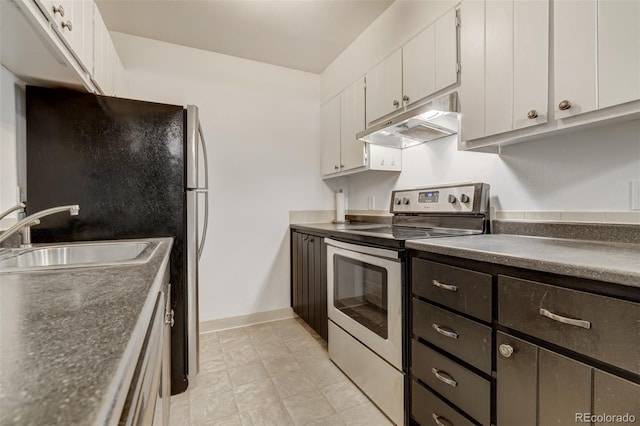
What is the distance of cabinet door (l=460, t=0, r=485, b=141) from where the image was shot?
1.42 metres

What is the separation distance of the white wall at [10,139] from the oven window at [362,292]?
1769mm

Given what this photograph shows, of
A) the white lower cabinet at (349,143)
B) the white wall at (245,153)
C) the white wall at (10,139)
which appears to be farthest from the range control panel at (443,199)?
the white wall at (10,139)

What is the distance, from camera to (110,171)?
1.66 meters

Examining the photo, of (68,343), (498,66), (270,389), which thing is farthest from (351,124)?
(68,343)

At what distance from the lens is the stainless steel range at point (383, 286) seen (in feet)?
4.71

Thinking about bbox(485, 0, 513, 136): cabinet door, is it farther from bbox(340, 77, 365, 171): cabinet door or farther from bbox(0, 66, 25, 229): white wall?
bbox(0, 66, 25, 229): white wall

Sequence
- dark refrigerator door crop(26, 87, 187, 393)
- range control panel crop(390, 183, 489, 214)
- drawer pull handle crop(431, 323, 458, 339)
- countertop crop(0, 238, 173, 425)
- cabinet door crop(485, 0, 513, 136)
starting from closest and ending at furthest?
countertop crop(0, 238, 173, 425) < drawer pull handle crop(431, 323, 458, 339) < cabinet door crop(485, 0, 513, 136) < dark refrigerator door crop(26, 87, 187, 393) < range control panel crop(390, 183, 489, 214)

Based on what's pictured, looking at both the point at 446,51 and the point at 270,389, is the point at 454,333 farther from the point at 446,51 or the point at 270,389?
the point at 446,51

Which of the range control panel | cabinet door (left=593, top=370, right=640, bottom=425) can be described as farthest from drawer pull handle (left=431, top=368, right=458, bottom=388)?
the range control panel

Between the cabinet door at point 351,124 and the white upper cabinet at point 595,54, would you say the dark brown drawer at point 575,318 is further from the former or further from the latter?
the cabinet door at point 351,124

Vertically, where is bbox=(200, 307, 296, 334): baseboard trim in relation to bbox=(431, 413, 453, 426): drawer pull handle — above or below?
below

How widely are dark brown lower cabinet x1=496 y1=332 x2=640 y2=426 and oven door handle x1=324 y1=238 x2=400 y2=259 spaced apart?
0.56 meters

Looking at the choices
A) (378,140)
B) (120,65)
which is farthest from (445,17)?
(120,65)

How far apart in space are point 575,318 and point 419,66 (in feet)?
5.10
